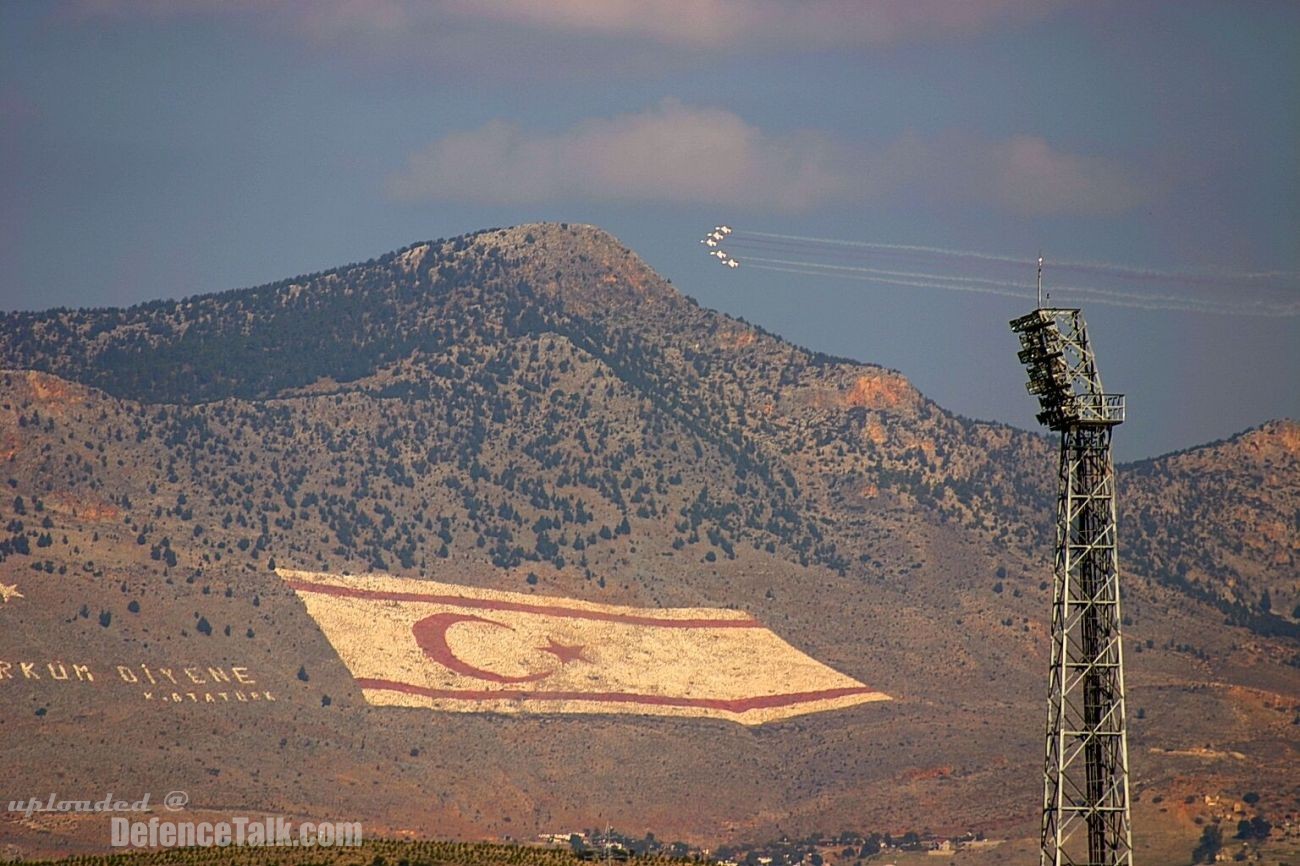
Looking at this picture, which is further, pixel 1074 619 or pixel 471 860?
pixel 471 860

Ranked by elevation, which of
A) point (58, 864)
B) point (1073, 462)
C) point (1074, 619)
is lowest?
point (58, 864)

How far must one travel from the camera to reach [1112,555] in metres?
94.1

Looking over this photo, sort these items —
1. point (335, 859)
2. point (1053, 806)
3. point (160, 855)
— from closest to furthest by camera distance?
point (1053, 806), point (335, 859), point (160, 855)

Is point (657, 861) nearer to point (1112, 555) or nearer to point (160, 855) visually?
point (160, 855)

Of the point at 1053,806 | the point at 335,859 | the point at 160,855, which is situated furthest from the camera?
the point at 160,855

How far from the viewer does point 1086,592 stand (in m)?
93.7

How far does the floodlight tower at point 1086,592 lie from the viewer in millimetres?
92250

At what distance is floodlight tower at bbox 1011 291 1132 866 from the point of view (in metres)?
92.2

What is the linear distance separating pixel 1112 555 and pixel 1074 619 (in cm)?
316

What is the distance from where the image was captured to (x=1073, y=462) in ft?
310

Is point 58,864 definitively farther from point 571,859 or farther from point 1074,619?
point 1074,619

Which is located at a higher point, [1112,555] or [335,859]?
[1112,555]

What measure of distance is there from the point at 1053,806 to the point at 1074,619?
7.67 metres

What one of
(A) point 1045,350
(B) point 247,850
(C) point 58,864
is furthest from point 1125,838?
(C) point 58,864
